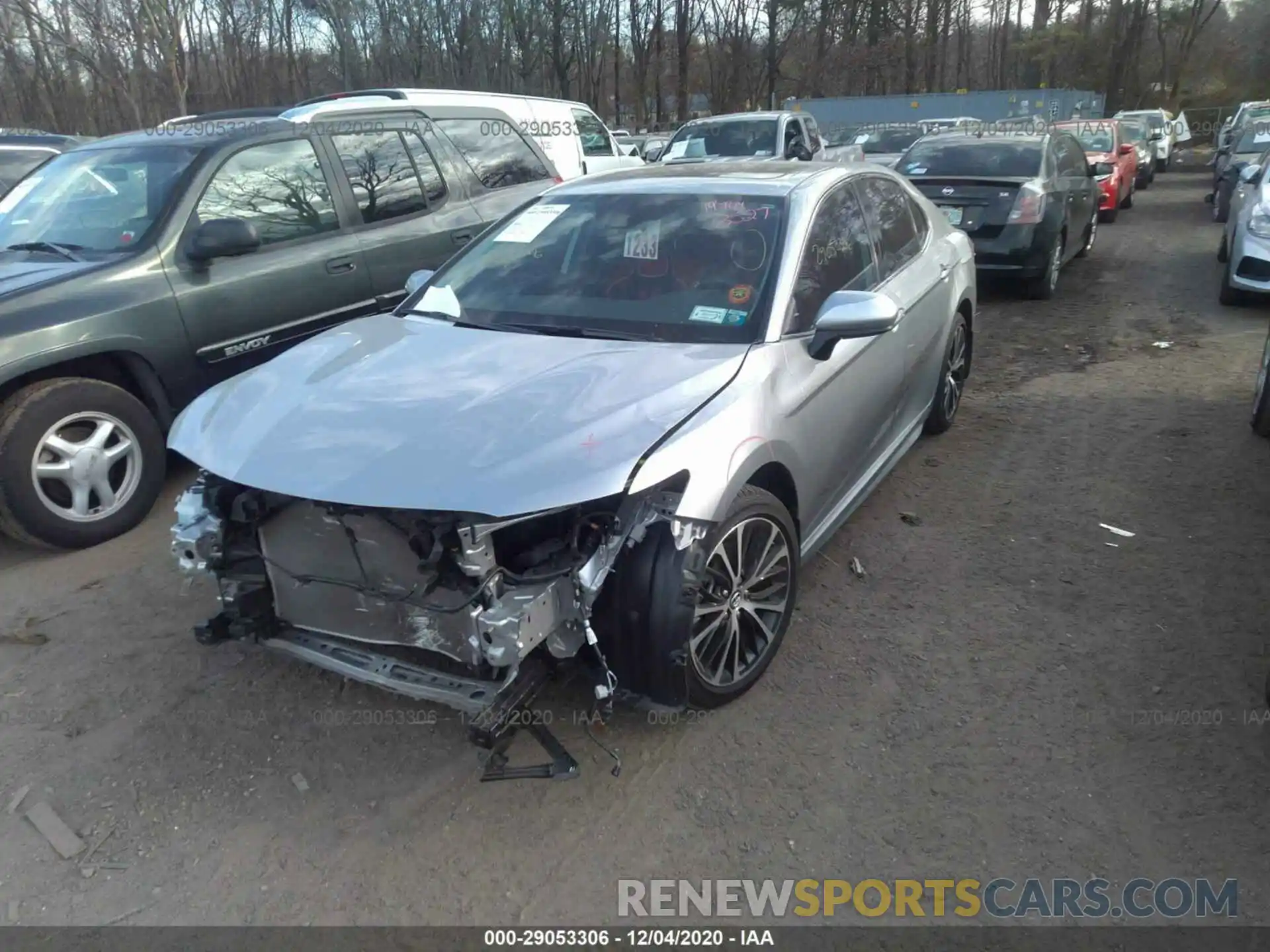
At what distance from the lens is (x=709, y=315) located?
11.6 feet

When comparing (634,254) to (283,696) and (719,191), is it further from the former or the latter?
(283,696)

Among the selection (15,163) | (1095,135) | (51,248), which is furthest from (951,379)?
(1095,135)

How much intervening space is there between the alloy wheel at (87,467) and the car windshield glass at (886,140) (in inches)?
639

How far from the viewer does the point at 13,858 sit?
2723 mm

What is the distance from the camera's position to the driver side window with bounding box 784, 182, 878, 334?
3.62 m

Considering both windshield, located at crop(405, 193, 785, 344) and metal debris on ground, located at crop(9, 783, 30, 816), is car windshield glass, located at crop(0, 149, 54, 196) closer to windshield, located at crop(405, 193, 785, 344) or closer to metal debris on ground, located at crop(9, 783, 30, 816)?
windshield, located at crop(405, 193, 785, 344)


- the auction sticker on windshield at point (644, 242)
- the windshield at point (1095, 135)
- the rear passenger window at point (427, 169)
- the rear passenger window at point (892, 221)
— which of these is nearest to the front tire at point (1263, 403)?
the rear passenger window at point (892, 221)

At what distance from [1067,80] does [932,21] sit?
8955 millimetres

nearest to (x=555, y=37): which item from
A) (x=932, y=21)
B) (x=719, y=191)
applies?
(x=932, y=21)

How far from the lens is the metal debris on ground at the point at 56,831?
2748 millimetres

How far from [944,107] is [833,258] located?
2907 cm

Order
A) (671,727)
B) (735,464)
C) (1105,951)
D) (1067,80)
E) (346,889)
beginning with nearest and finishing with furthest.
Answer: (1105,951)
(346,889)
(735,464)
(671,727)
(1067,80)

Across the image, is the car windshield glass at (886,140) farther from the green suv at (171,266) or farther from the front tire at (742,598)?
the front tire at (742,598)

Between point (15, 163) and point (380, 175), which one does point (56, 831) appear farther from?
point (15, 163)
